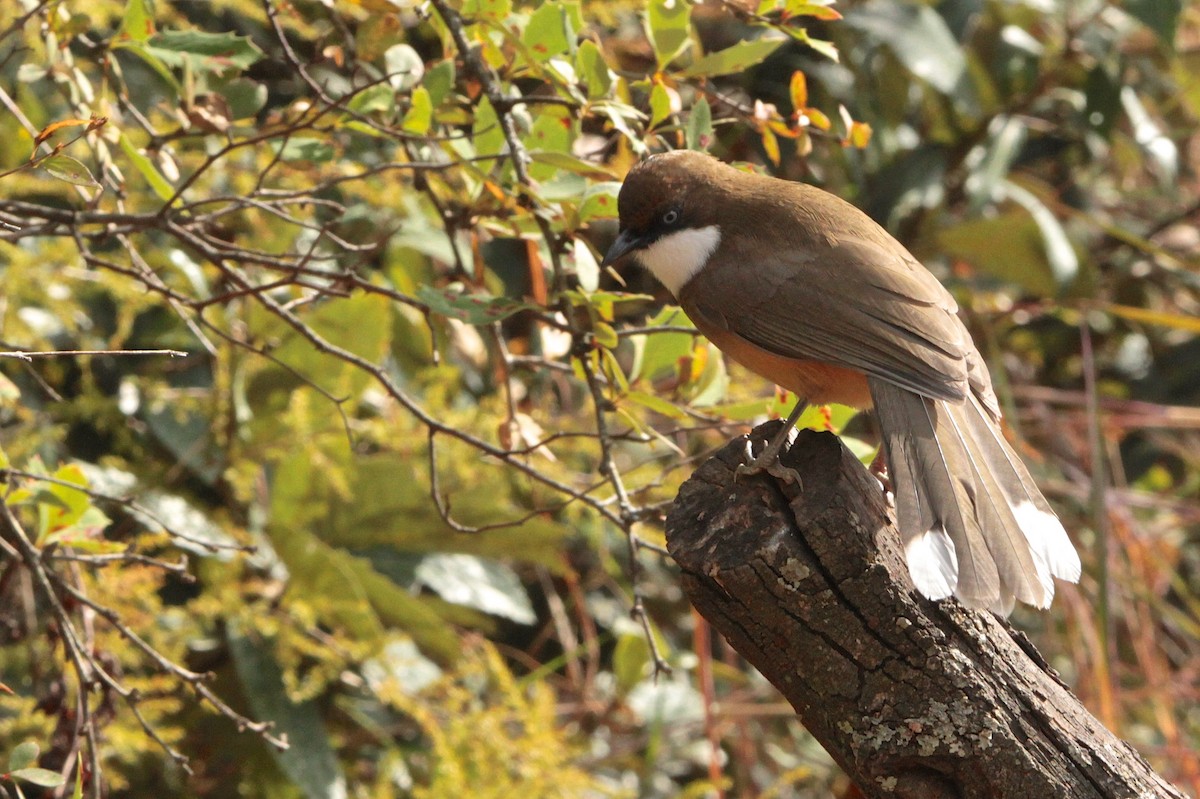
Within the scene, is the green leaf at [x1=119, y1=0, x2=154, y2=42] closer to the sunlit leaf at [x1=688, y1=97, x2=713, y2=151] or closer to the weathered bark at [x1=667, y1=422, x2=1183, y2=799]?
the sunlit leaf at [x1=688, y1=97, x2=713, y2=151]

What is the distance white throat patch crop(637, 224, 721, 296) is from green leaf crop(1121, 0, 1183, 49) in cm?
267

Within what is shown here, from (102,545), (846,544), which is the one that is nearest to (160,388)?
(102,545)

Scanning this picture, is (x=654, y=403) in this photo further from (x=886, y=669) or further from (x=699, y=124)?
(x=886, y=669)

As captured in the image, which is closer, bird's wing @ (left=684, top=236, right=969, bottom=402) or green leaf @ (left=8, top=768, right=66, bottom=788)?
green leaf @ (left=8, top=768, right=66, bottom=788)

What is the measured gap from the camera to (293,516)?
4.07 metres

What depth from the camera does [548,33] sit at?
280 cm

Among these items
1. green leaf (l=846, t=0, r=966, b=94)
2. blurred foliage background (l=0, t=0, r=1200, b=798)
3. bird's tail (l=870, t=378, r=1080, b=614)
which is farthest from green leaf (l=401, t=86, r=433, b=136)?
green leaf (l=846, t=0, r=966, b=94)

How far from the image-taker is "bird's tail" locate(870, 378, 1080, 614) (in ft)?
7.30

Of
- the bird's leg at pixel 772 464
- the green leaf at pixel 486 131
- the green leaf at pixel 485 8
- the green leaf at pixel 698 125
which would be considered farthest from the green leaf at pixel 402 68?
the bird's leg at pixel 772 464

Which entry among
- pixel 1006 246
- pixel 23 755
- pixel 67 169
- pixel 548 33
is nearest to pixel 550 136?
pixel 548 33

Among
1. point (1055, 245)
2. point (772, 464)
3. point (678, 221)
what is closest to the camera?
point (772, 464)

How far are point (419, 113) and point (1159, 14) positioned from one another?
10.9ft

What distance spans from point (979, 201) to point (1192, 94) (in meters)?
1.28

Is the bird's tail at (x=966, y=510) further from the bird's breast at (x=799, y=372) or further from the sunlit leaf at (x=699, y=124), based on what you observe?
the sunlit leaf at (x=699, y=124)
